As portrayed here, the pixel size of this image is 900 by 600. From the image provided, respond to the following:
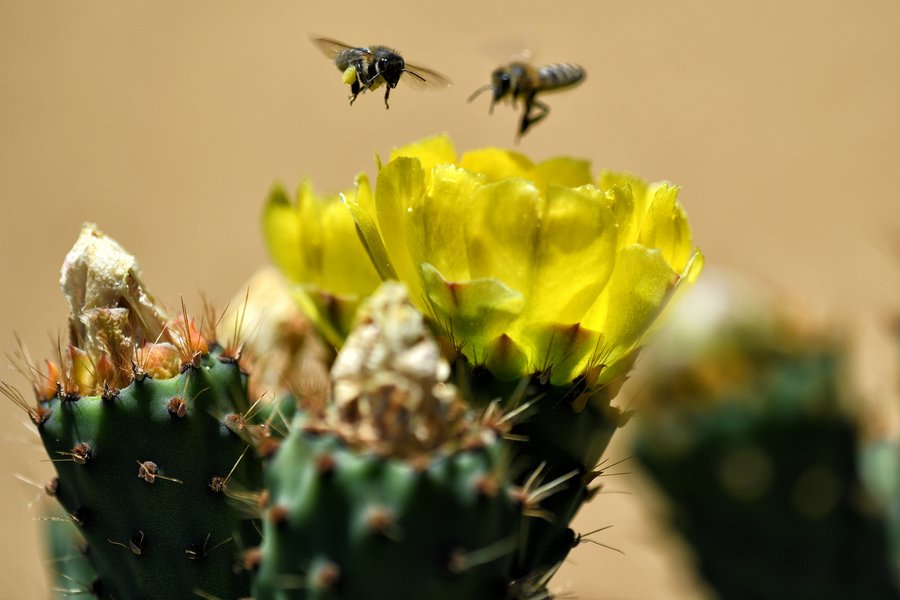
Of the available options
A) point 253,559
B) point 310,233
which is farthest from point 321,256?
point 253,559

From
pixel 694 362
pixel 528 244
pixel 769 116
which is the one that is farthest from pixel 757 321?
pixel 769 116

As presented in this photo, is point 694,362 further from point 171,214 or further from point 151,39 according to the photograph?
point 151,39

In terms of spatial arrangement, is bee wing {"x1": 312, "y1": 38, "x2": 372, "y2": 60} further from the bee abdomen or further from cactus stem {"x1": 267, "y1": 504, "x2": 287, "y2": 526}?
cactus stem {"x1": 267, "y1": 504, "x2": 287, "y2": 526}

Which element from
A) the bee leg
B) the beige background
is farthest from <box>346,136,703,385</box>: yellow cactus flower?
the beige background

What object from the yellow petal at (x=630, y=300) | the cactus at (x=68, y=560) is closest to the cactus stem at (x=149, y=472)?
the cactus at (x=68, y=560)

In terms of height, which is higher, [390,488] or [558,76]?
[558,76]

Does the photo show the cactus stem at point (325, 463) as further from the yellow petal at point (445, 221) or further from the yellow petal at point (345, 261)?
the yellow petal at point (345, 261)

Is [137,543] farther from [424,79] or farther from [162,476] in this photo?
[424,79]

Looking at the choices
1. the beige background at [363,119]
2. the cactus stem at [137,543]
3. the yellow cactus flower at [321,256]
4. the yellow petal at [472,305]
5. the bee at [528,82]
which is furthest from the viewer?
the beige background at [363,119]

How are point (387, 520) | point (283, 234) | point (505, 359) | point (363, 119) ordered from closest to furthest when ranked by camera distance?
point (387, 520) < point (505, 359) < point (283, 234) < point (363, 119)
